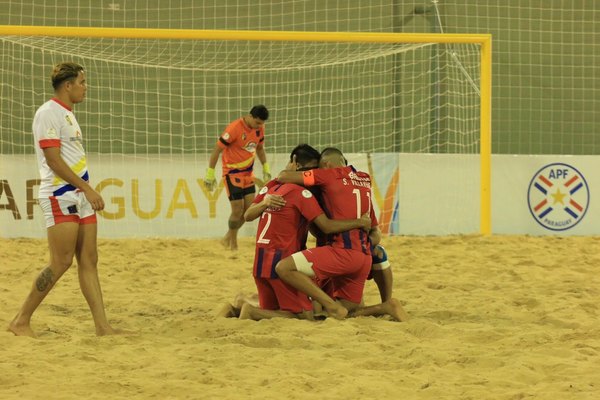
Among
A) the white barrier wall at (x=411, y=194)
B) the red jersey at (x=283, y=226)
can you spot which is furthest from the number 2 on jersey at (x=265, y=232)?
the white barrier wall at (x=411, y=194)

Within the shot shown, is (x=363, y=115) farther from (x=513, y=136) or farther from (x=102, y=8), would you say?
(x=102, y=8)

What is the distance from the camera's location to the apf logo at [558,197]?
14711 mm

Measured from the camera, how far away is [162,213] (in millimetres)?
14188

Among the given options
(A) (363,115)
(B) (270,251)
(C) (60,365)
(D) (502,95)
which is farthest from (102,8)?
(C) (60,365)

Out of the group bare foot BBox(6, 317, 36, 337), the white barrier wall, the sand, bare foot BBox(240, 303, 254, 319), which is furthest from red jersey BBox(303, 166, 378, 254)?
the white barrier wall

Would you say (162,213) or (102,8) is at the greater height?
(102,8)

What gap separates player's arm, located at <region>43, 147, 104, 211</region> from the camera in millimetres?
6074

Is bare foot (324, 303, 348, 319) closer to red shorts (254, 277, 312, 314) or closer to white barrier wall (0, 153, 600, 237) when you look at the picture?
red shorts (254, 277, 312, 314)

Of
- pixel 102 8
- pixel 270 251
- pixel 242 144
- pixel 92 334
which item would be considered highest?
pixel 102 8

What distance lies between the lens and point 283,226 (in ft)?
23.4

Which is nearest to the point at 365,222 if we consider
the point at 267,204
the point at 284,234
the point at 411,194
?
the point at 284,234

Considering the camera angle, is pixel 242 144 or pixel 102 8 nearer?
pixel 242 144

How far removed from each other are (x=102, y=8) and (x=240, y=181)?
7.63 metres

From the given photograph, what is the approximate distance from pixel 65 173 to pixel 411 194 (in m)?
9.30
